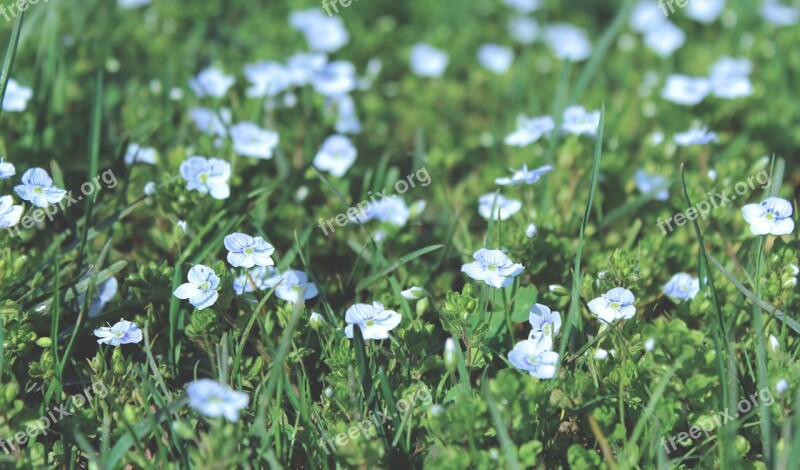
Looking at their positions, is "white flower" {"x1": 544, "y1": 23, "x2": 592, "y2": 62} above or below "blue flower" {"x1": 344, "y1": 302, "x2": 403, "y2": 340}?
below

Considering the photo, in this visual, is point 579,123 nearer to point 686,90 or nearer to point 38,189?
point 686,90

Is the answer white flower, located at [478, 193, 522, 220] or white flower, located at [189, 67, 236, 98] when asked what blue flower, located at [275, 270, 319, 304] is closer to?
white flower, located at [478, 193, 522, 220]

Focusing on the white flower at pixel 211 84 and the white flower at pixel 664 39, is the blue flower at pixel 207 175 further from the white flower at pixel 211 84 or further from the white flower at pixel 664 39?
the white flower at pixel 664 39

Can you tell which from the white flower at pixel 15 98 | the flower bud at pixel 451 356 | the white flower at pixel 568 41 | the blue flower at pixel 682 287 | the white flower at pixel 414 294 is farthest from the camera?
the white flower at pixel 568 41

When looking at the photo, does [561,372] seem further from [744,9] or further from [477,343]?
[744,9]

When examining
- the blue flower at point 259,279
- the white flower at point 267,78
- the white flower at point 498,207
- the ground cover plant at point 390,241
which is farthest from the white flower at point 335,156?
the blue flower at point 259,279

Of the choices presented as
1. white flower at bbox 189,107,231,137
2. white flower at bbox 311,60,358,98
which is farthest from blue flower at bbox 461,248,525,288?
white flower at bbox 311,60,358,98
